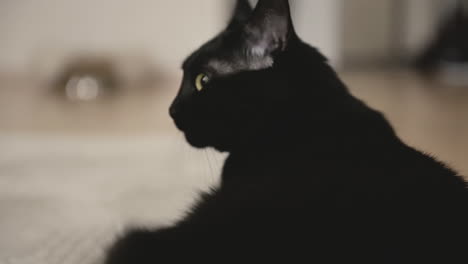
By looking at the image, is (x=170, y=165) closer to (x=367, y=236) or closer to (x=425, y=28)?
(x=367, y=236)

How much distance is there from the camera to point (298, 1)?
4.84 metres

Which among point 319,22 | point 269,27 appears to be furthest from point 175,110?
point 319,22

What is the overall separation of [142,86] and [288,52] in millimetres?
3178

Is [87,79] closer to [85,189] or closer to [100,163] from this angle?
[100,163]

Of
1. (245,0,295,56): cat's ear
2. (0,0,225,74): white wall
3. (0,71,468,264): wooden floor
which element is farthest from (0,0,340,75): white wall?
(245,0,295,56): cat's ear

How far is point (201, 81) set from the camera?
1.02m

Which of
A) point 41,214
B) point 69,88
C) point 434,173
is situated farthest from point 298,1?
point 434,173

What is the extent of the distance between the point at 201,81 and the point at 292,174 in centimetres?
35

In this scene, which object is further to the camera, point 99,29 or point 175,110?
point 99,29

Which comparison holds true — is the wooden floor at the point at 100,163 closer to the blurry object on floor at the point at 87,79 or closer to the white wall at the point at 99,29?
the blurry object on floor at the point at 87,79

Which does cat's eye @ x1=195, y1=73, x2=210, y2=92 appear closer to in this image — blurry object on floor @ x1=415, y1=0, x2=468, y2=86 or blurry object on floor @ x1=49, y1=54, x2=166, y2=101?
blurry object on floor @ x1=49, y1=54, x2=166, y2=101

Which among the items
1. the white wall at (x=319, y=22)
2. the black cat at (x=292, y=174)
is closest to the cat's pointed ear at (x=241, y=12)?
Answer: the black cat at (x=292, y=174)

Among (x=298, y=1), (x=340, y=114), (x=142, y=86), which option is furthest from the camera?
(x=298, y=1)

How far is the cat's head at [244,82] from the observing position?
932 millimetres
